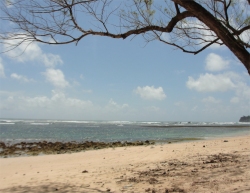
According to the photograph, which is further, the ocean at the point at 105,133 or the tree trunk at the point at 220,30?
the ocean at the point at 105,133

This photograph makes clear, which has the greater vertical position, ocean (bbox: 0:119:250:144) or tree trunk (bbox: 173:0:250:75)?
tree trunk (bbox: 173:0:250:75)

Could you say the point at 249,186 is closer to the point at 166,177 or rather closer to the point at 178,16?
the point at 166,177

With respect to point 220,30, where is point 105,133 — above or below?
below

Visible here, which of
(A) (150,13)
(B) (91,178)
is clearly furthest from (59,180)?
(A) (150,13)

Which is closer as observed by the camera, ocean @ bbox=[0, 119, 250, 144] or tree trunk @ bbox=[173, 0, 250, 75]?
tree trunk @ bbox=[173, 0, 250, 75]

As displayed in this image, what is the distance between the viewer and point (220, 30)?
3.98 m

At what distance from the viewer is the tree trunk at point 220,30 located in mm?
3791

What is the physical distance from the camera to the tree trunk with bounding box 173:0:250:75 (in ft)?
12.4

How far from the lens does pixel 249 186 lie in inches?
164

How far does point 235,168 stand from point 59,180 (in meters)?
4.18

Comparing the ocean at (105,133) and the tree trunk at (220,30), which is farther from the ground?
the tree trunk at (220,30)

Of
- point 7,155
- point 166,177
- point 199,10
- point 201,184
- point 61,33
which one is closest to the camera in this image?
point 199,10

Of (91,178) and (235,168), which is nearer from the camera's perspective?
(235,168)

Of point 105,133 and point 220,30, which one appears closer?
point 220,30
